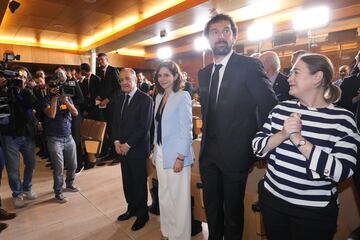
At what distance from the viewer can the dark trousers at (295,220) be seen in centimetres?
106

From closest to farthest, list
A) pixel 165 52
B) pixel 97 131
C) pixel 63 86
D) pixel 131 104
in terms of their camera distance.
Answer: pixel 131 104 < pixel 63 86 < pixel 97 131 < pixel 165 52

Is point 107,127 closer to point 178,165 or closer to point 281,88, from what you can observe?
point 178,165

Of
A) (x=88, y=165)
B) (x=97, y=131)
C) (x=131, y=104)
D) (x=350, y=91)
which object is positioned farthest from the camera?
(x=88, y=165)

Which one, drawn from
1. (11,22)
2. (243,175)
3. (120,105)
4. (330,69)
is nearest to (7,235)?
(120,105)

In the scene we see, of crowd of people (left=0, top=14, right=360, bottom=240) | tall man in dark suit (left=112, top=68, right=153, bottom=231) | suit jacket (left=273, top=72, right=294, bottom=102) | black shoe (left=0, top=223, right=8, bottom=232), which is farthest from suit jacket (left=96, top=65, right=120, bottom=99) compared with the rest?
A: suit jacket (left=273, top=72, right=294, bottom=102)

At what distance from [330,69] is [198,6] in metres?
3.91

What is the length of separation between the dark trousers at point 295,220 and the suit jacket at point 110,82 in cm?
333

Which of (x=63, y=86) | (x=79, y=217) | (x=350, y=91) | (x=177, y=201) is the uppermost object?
(x=63, y=86)

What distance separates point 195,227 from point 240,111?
4.19 feet

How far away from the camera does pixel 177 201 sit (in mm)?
1828

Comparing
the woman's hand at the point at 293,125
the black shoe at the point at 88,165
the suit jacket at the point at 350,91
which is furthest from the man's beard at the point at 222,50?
the black shoe at the point at 88,165

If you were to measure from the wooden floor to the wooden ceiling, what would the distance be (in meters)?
3.49

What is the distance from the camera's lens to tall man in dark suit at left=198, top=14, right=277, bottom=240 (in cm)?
142

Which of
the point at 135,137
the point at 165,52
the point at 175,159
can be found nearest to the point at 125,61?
the point at 165,52
